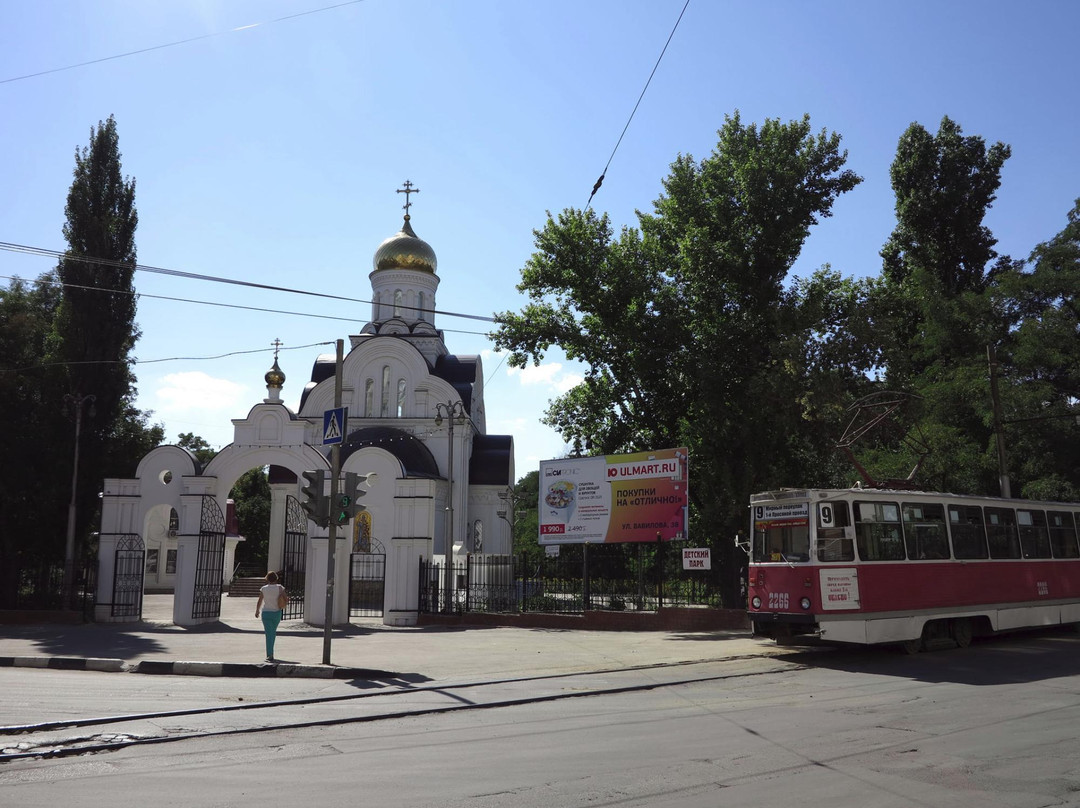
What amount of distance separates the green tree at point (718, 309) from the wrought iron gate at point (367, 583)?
9645 millimetres

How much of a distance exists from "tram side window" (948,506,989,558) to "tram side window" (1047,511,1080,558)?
3158 mm

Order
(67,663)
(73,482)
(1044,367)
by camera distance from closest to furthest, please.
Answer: (67,663) < (73,482) < (1044,367)

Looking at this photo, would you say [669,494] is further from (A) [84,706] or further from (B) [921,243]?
(B) [921,243]

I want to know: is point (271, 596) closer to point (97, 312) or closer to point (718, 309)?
point (718, 309)

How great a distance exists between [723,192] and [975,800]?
19769mm

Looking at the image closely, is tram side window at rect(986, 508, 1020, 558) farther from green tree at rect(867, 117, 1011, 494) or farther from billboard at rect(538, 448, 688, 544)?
billboard at rect(538, 448, 688, 544)

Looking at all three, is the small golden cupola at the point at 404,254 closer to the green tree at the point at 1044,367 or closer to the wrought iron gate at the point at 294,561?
the wrought iron gate at the point at 294,561

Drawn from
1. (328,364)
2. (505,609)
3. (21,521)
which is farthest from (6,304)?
(505,609)

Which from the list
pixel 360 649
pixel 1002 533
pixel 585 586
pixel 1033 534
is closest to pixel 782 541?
pixel 1002 533

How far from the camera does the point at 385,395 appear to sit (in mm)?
40219

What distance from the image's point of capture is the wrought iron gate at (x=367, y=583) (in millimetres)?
28272

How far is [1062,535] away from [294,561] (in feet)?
77.5

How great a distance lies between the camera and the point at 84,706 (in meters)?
9.96

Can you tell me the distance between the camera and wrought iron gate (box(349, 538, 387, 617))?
28272 mm
